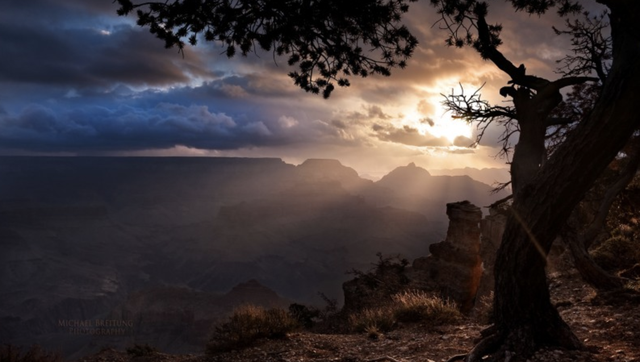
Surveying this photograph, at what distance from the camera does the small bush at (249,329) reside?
7996 millimetres

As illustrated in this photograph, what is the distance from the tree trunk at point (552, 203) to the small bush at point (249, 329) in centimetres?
446

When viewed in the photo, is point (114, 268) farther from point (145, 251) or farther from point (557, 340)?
point (557, 340)

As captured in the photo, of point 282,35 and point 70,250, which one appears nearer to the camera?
point 282,35

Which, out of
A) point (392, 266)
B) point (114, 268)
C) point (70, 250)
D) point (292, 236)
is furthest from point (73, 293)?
point (392, 266)

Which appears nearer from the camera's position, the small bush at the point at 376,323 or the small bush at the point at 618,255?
the small bush at the point at 376,323

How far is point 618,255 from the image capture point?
42.5ft

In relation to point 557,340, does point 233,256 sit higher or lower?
lower

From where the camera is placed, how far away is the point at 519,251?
16.9 feet

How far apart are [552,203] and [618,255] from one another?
1085 cm

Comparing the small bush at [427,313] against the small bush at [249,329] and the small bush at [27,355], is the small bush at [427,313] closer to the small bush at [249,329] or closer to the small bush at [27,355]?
the small bush at [249,329]

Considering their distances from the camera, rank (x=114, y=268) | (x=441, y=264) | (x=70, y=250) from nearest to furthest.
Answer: (x=441, y=264)
(x=114, y=268)
(x=70, y=250)

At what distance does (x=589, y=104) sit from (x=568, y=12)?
7283 mm

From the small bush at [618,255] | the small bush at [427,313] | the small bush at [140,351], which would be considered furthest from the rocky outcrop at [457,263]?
the small bush at [140,351]

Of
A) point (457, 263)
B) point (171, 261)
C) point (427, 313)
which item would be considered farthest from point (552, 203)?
point (171, 261)
